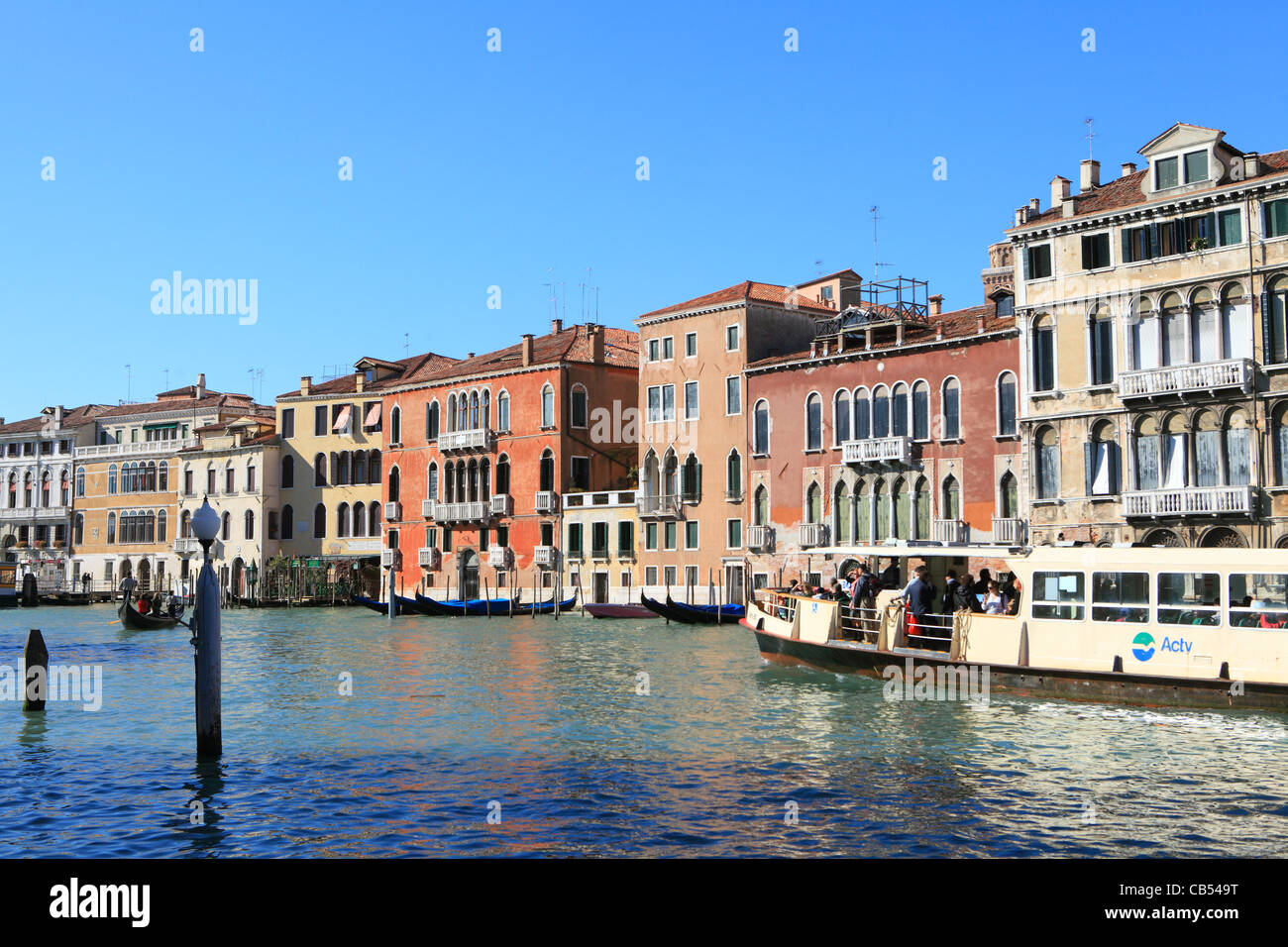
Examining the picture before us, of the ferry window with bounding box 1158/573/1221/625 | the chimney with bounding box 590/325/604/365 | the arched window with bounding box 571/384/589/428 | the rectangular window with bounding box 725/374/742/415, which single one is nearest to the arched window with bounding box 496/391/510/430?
the arched window with bounding box 571/384/589/428

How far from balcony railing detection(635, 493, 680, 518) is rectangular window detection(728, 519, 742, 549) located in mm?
2202

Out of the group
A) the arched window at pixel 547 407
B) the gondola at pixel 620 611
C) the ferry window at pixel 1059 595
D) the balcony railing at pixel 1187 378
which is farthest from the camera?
the arched window at pixel 547 407

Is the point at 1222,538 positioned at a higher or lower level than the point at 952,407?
lower

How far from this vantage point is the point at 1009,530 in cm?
2856

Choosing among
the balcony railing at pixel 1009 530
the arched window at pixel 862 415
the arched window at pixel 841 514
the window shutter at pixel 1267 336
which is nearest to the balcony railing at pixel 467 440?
the arched window at pixel 841 514

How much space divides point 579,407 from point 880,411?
12925mm

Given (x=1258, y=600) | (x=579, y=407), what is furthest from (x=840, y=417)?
(x=1258, y=600)

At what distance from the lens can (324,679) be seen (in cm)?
1916

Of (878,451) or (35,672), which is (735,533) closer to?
(878,451)

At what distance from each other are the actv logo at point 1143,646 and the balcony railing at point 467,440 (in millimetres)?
32444

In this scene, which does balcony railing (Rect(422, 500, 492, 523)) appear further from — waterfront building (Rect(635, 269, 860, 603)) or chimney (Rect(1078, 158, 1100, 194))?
chimney (Rect(1078, 158, 1100, 194))

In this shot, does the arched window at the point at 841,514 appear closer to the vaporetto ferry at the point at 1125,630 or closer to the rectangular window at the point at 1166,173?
the rectangular window at the point at 1166,173

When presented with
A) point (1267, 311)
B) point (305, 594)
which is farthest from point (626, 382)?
point (1267, 311)

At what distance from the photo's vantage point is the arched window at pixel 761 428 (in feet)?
118
